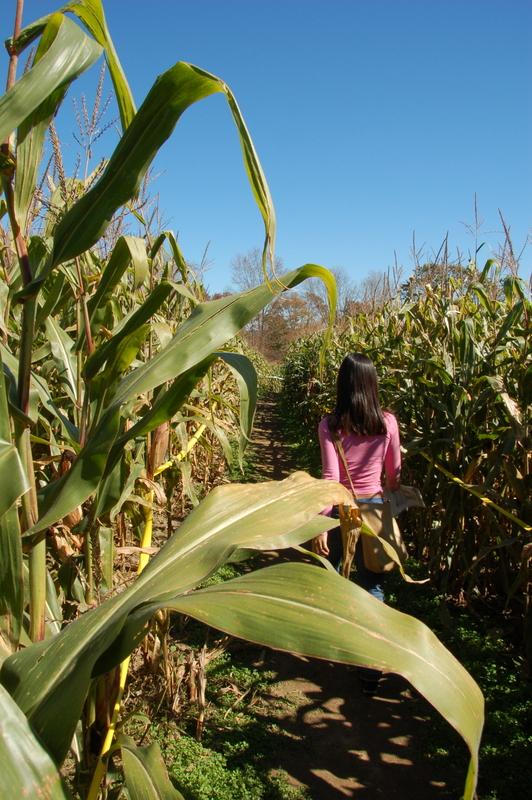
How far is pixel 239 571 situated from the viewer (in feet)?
12.4

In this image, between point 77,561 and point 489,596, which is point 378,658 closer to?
point 77,561

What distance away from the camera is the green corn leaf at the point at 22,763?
0.50 m

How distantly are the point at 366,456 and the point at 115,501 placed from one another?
1.75 meters

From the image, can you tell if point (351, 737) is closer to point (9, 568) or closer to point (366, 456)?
point (366, 456)

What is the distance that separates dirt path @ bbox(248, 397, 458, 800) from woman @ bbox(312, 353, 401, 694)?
15 centimetres

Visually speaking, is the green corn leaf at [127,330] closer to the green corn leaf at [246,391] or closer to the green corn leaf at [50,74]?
the green corn leaf at [246,391]

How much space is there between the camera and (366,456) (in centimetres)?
261

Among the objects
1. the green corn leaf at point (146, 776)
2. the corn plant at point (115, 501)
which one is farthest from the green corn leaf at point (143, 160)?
the green corn leaf at point (146, 776)

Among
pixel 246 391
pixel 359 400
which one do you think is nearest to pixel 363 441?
pixel 359 400

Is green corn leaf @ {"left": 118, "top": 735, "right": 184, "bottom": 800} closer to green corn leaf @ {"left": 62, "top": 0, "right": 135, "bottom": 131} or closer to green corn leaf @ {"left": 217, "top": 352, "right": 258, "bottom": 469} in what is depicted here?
green corn leaf @ {"left": 217, "top": 352, "right": 258, "bottom": 469}

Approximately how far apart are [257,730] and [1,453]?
2.12m

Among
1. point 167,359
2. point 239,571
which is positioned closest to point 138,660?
point 239,571

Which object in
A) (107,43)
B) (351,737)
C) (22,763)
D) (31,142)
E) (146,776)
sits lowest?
(351,737)

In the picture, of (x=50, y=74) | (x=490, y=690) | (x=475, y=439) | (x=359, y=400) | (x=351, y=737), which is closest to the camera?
(x=50, y=74)
